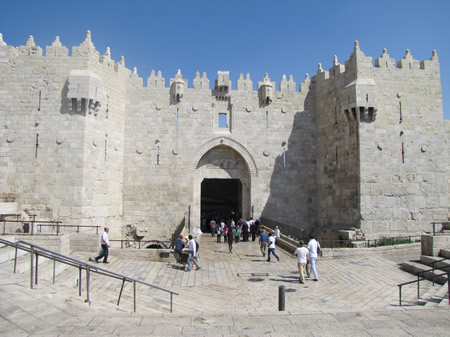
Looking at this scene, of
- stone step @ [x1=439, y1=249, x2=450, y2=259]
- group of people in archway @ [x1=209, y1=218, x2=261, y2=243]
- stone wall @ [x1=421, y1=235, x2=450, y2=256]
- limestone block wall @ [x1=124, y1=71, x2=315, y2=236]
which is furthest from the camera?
limestone block wall @ [x1=124, y1=71, x2=315, y2=236]

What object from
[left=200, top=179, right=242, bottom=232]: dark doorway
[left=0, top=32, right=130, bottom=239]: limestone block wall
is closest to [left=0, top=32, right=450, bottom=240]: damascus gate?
[left=0, top=32, right=130, bottom=239]: limestone block wall

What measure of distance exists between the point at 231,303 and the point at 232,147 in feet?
41.8

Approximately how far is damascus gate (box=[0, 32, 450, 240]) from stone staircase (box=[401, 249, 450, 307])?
552 cm

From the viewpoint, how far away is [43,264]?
32.6 feet

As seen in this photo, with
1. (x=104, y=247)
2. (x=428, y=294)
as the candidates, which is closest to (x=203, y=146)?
(x=104, y=247)

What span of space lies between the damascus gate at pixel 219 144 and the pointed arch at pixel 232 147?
6cm

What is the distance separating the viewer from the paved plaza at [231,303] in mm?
6055

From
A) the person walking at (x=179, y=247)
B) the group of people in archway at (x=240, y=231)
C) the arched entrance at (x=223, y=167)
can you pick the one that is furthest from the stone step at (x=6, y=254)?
the arched entrance at (x=223, y=167)

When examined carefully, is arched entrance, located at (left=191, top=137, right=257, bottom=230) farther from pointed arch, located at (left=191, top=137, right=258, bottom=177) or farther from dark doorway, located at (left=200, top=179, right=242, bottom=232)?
dark doorway, located at (left=200, top=179, right=242, bottom=232)

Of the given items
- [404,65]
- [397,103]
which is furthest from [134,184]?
[404,65]

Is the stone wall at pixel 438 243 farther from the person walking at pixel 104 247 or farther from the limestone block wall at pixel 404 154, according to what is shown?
the person walking at pixel 104 247

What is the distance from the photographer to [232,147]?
20672mm

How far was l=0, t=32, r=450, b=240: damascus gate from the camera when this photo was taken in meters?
16.4

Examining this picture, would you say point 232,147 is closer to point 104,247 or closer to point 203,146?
point 203,146
